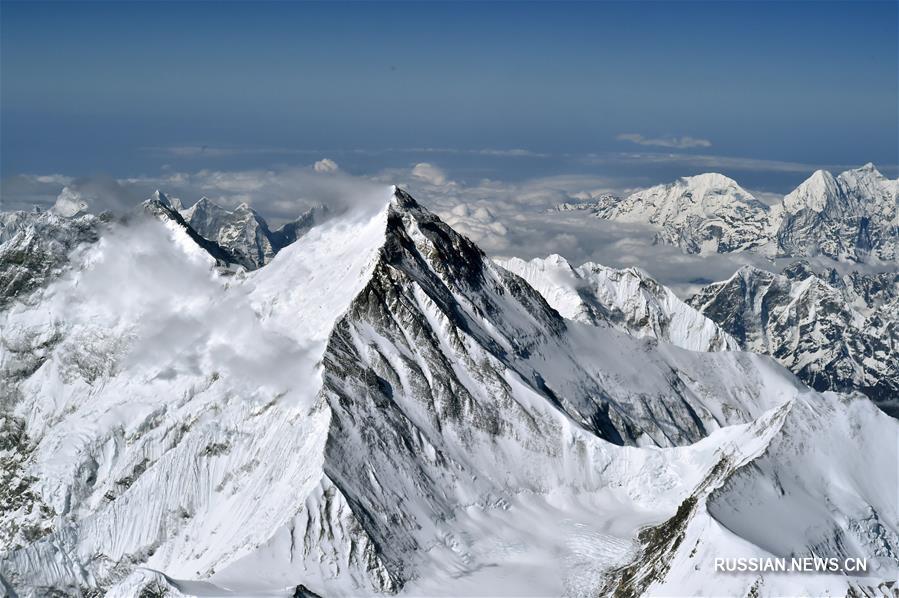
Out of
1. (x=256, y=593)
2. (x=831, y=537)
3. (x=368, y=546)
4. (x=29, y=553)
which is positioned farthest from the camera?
(x=29, y=553)

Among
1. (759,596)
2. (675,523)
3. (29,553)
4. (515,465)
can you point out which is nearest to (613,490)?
(515,465)

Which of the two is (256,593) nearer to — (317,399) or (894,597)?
(317,399)

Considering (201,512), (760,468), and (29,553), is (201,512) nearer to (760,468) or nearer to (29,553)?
(29,553)

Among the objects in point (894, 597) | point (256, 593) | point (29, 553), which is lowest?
point (29, 553)

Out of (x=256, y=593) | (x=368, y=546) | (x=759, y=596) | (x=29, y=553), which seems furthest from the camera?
(x=29, y=553)

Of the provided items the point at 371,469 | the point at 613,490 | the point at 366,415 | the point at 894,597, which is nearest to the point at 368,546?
the point at 371,469

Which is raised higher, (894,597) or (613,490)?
(894,597)

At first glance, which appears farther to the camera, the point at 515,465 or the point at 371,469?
the point at 515,465

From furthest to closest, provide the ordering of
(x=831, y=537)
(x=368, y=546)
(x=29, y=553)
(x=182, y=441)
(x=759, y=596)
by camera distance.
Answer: (x=182, y=441) < (x=29, y=553) < (x=368, y=546) < (x=831, y=537) < (x=759, y=596)

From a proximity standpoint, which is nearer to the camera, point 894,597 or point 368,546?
point 894,597
